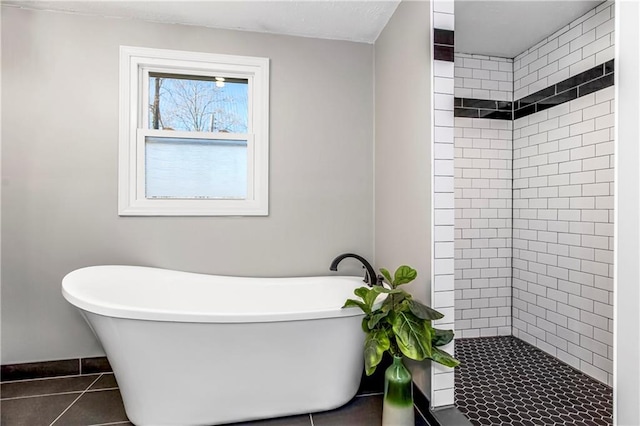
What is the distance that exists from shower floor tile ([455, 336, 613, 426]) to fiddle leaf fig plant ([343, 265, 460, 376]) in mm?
461

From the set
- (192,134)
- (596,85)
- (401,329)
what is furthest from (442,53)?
(192,134)

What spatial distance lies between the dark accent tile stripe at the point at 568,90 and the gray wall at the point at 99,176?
1.39m

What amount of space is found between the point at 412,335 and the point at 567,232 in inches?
57.0

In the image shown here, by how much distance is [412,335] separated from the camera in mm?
1396

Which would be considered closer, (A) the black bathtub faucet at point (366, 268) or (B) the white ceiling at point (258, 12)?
(B) the white ceiling at point (258, 12)

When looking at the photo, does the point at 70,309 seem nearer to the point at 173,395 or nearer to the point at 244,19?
the point at 173,395

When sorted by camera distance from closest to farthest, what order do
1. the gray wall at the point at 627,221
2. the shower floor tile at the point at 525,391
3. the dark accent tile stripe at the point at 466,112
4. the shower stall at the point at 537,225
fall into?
the gray wall at the point at 627,221 → the shower floor tile at the point at 525,391 → the shower stall at the point at 537,225 → the dark accent tile stripe at the point at 466,112

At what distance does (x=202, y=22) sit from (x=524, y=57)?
7.80 feet

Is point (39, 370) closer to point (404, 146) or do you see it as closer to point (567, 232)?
point (404, 146)

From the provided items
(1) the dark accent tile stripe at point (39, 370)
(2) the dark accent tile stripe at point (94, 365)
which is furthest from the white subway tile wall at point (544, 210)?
(1) the dark accent tile stripe at point (39, 370)

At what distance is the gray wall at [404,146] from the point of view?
5.66 feet

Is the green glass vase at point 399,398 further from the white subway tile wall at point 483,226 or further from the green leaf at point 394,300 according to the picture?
the white subway tile wall at point 483,226

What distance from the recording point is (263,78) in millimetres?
2363

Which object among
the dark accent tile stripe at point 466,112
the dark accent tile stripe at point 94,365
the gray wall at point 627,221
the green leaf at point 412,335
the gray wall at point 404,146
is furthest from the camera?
the dark accent tile stripe at point 466,112
